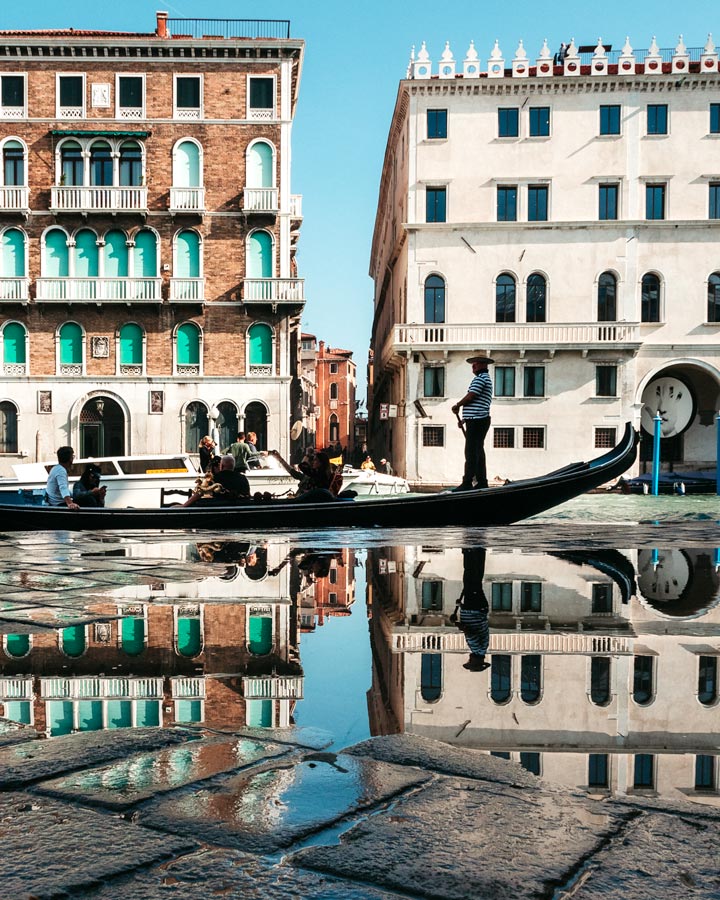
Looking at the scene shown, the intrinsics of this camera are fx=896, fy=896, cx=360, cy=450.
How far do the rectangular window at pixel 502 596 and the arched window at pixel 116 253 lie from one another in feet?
84.2

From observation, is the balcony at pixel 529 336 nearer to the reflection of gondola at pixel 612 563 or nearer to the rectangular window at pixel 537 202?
the rectangular window at pixel 537 202

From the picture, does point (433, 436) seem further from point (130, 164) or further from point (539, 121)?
point (130, 164)

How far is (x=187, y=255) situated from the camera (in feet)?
94.7

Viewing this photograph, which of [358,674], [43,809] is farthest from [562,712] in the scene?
[43,809]

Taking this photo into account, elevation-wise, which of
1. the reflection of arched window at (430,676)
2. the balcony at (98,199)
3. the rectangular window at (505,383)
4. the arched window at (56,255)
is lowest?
the reflection of arched window at (430,676)

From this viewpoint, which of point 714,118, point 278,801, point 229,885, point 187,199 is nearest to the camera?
point 229,885

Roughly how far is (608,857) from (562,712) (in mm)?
1080

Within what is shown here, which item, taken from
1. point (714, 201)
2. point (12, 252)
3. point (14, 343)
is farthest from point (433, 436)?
point (12, 252)

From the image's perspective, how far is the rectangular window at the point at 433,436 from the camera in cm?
3039

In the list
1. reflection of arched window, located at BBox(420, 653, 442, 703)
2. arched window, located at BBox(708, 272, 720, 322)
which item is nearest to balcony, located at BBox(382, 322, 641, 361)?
arched window, located at BBox(708, 272, 720, 322)

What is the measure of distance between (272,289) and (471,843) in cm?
2774

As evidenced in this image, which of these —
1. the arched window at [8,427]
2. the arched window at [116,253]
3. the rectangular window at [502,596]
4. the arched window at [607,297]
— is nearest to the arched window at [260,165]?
the arched window at [116,253]

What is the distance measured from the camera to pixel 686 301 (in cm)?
3017

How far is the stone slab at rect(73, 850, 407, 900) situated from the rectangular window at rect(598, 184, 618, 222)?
102 feet
